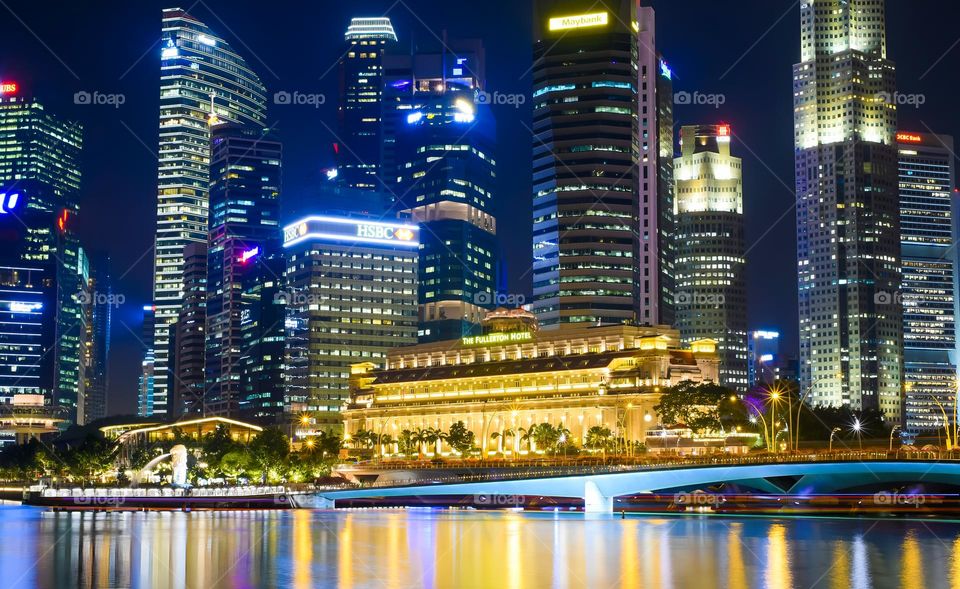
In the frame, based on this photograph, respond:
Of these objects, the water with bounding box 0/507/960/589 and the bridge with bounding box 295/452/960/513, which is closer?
the water with bounding box 0/507/960/589

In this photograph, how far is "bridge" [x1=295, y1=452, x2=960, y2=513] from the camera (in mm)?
139625

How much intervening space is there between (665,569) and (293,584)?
92.5ft

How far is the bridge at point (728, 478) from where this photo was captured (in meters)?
140

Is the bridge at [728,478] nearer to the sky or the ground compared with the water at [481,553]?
nearer to the sky

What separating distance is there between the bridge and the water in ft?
Result: 14.5

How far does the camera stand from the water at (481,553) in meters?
91.3

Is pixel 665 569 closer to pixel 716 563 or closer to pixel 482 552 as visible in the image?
pixel 716 563

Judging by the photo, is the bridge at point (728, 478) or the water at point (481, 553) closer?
the water at point (481, 553)

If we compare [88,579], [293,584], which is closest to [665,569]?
[293,584]

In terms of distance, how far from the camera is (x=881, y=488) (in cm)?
16950

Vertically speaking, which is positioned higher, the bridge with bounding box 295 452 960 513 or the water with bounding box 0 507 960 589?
the bridge with bounding box 295 452 960 513

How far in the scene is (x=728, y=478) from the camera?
148m

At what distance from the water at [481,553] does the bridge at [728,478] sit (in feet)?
14.5

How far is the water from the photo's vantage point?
9131cm
